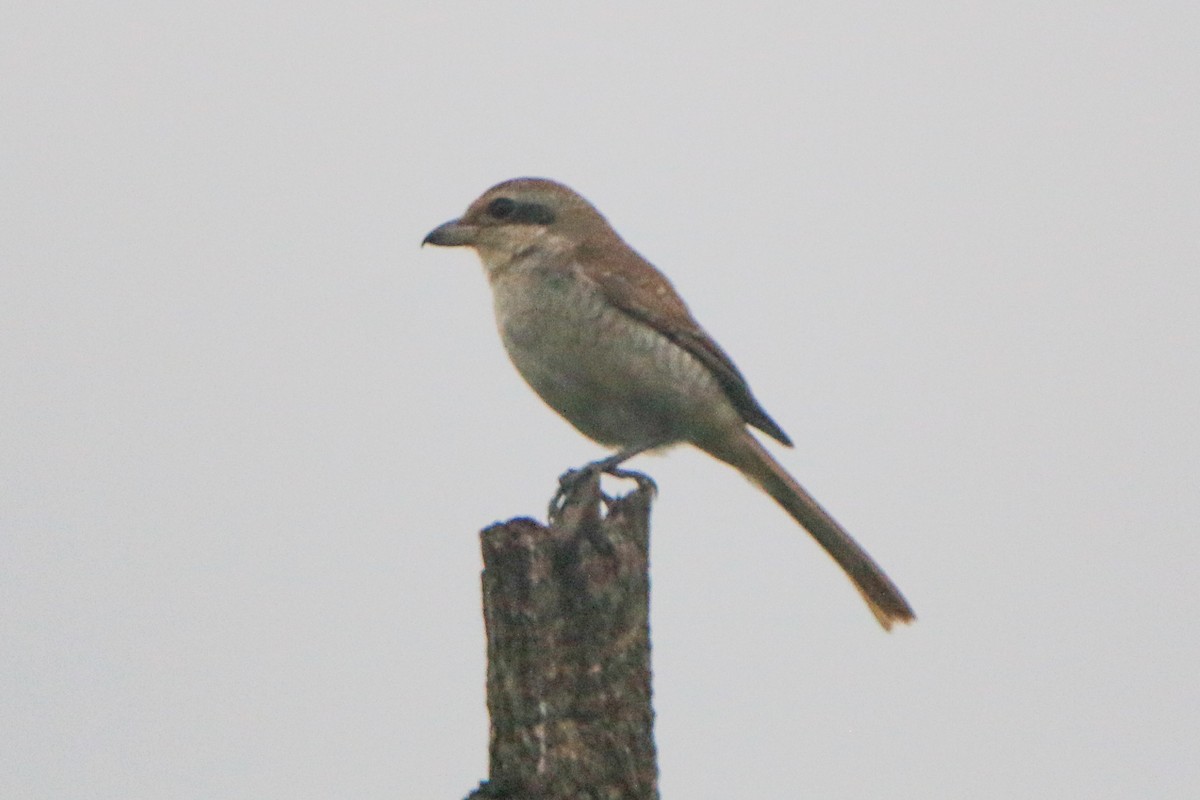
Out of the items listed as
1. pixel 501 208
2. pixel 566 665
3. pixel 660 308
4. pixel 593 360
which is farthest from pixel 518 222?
pixel 566 665

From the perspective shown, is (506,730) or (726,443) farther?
(726,443)

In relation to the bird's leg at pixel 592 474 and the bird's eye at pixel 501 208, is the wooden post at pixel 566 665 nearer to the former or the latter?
→ the bird's leg at pixel 592 474

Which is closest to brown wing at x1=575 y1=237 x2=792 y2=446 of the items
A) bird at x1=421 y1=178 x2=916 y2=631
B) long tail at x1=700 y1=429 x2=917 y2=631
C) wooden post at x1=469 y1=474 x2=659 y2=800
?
bird at x1=421 y1=178 x2=916 y2=631

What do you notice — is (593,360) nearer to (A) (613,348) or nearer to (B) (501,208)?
(A) (613,348)

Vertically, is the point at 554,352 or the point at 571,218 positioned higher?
the point at 571,218

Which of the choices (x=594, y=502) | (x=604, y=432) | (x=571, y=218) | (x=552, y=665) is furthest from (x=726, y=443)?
(x=552, y=665)

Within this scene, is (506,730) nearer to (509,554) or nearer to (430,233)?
(509,554)
